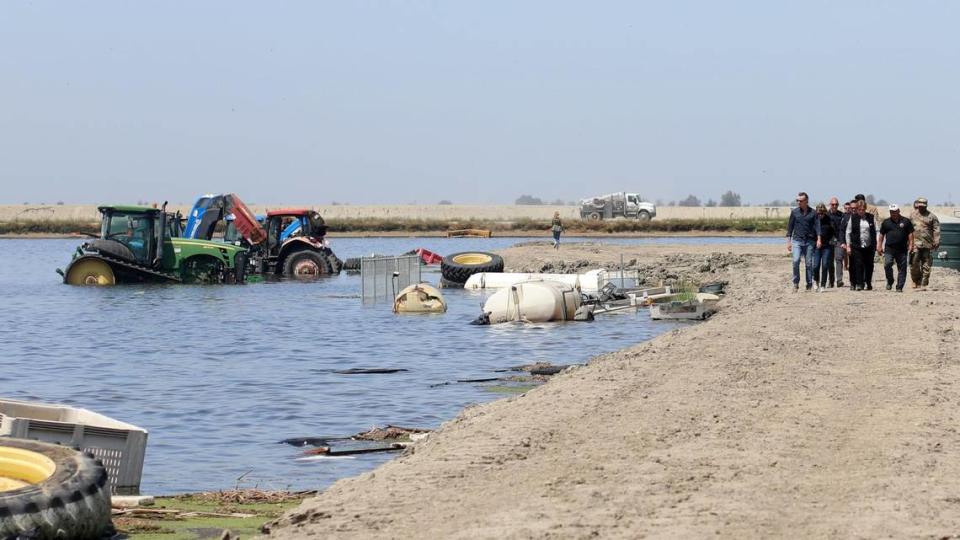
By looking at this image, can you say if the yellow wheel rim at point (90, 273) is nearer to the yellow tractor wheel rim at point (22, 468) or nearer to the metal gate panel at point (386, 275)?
the metal gate panel at point (386, 275)

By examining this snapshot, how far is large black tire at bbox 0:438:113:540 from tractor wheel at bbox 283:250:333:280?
32.6m

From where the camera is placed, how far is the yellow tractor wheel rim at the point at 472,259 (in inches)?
1541

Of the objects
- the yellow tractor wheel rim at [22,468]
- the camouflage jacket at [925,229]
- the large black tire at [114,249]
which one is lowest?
the yellow tractor wheel rim at [22,468]

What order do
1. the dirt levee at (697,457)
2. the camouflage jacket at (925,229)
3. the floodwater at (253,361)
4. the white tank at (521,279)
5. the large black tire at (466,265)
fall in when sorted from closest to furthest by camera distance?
the dirt levee at (697,457) < the floodwater at (253,361) < the camouflage jacket at (925,229) < the white tank at (521,279) < the large black tire at (466,265)

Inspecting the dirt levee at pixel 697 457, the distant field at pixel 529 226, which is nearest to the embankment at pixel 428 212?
the distant field at pixel 529 226

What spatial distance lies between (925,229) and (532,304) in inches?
289

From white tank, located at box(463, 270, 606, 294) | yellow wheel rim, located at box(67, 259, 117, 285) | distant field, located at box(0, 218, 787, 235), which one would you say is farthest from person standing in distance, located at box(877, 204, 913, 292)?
distant field, located at box(0, 218, 787, 235)

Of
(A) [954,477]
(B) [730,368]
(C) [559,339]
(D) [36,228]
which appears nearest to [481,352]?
(C) [559,339]

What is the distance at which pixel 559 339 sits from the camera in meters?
23.7

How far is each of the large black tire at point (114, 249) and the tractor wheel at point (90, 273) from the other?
30 centimetres

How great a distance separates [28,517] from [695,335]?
11.4m

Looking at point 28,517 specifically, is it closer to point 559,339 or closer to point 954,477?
point 954,477

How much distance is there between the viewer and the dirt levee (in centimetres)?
709

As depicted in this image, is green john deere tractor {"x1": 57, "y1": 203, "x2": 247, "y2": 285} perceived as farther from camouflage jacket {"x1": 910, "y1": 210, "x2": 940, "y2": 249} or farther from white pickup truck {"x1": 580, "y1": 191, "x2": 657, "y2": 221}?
white pickup truck {"x1": 580, "y1": 191, "x2": 657, "y2": 221}
